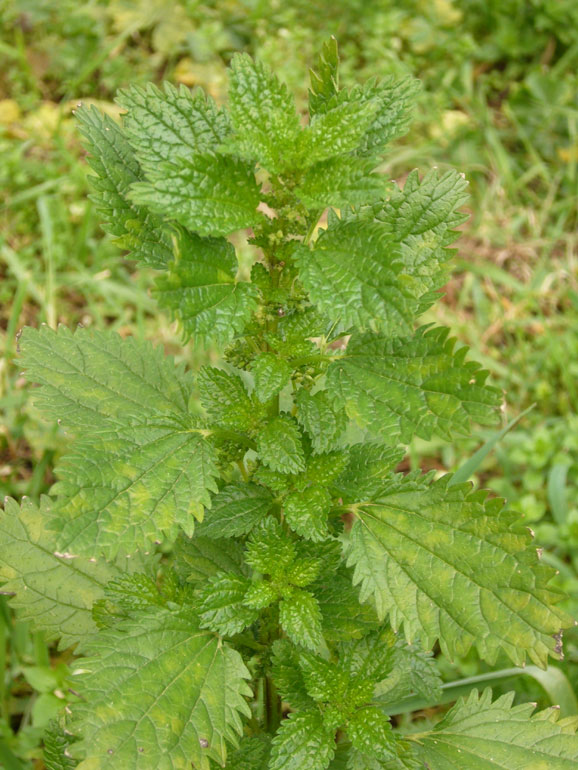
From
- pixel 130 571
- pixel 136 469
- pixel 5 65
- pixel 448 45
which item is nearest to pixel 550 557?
pixel 130 571

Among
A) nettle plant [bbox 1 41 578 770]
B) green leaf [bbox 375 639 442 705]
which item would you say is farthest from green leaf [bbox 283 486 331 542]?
green leaf [bbox 375 639 442 705]

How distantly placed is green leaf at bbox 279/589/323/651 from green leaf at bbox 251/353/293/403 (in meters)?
0.41

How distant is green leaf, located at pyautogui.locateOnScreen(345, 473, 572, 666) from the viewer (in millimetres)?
1359

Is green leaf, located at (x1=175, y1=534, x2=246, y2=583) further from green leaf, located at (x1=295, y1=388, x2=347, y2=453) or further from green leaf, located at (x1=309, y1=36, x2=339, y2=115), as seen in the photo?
green leaf, located at (x1=309, y1=36, x2=339, y2=115)

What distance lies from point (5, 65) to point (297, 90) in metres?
1.92

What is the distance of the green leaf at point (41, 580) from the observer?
1.79 metres

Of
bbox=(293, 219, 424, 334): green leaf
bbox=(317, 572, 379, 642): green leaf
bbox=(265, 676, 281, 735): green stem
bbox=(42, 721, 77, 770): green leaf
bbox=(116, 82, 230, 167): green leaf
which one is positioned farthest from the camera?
bbox=(265, 676, 281, 735): green stem

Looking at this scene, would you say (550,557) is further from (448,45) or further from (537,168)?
(448,45)

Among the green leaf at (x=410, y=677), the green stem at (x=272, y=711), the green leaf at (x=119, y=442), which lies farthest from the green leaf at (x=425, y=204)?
the green stem at (x=272, y=711)

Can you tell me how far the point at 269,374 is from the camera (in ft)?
4.49

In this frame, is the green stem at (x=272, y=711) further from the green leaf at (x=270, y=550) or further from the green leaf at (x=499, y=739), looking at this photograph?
the green leaf at (x=270, y=550)

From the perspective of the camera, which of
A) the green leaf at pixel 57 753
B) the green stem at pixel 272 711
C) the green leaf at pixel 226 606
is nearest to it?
the green leaf at pixel 226 606

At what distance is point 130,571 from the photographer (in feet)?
6.26

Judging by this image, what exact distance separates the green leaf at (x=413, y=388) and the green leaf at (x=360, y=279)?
11cm
